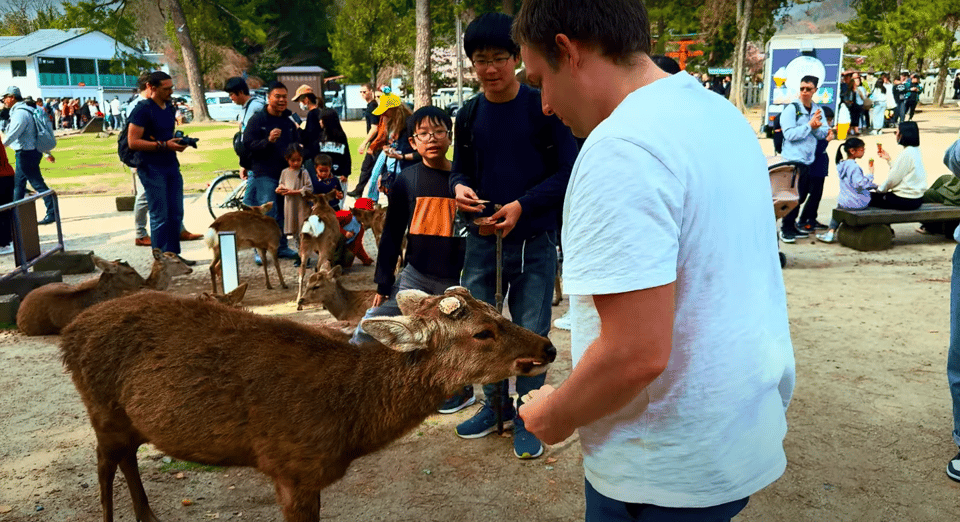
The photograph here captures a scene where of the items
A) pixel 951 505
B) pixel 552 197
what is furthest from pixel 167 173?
pixel 951 505

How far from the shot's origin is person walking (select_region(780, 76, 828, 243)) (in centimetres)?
1049

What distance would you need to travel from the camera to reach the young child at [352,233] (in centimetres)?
940

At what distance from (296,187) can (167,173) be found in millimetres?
1474

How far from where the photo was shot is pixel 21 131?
40.8ft

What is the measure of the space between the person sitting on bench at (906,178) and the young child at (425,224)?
770cm

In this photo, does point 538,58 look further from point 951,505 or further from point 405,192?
point 951,505

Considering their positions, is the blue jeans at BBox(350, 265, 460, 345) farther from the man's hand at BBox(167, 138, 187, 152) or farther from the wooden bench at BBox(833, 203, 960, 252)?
the wooden bench at BBox(833, 203, 960, 252)

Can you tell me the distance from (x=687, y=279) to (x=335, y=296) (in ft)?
19.8

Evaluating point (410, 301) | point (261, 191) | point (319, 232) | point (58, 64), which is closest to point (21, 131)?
point (261, 191)

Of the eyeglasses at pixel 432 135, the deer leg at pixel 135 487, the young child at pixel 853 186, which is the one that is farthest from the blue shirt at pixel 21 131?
the young child at pixel 853 186

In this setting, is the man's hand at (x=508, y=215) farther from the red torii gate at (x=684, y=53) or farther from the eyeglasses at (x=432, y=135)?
the red torii gate at (x=684, y=53)

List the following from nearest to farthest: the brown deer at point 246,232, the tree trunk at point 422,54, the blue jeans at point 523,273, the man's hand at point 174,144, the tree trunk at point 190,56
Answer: the blue jeans at point 523,273
the brown deer at point 246,232
the man's hand at point 174,144
the tree trunk at point 422,54
the tree trunk at point 190,56

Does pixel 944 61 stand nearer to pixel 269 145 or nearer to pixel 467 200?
pixel 269 145

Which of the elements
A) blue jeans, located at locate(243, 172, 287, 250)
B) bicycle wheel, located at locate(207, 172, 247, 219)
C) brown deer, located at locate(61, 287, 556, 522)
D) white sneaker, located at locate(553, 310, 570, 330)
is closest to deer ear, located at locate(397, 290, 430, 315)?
Result: brown deer, located at locate(61, 287, 556, 522)
